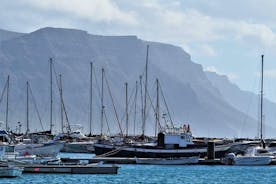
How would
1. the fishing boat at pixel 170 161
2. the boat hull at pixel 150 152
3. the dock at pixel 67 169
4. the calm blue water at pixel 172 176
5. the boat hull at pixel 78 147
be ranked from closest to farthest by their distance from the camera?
the calm blue water at pixel 172 176 → the dock at pixel 67 169 → the fishing boat at pixel 170 161 → the boat hull at pixel 150 152 → the boat hull at pixel 78 147

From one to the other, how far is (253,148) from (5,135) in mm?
30094

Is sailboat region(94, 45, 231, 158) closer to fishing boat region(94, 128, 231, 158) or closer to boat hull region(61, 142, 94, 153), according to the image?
fishing boat region(94, 128, 231, 158)

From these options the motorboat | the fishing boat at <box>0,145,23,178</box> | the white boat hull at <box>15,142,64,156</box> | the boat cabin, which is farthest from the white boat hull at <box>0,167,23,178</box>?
the motorboat

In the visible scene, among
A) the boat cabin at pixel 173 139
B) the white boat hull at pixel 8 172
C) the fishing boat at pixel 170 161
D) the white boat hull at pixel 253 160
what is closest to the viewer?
the white boat hull at pixel 8 172

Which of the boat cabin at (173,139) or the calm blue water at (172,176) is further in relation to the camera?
the boat cabin at (173,139)

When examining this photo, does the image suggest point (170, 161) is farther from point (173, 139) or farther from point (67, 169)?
point (67, 169)

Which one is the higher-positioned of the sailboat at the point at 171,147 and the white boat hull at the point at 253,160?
the sailboat at the point at 171,147

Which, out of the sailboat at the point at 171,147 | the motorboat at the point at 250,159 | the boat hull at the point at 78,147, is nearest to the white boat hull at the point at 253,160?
the motorboat at the point at 250,159

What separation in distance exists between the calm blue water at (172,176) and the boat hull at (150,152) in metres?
8.32

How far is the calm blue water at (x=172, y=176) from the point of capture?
7494 cm

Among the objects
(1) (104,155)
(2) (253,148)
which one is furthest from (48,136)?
(2) (253,148)

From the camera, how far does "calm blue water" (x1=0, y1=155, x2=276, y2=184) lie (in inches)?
2950

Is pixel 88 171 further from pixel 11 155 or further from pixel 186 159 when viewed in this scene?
pixel 186 159

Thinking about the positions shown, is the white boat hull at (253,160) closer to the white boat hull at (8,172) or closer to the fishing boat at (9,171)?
the fishing boat at (9,171)
